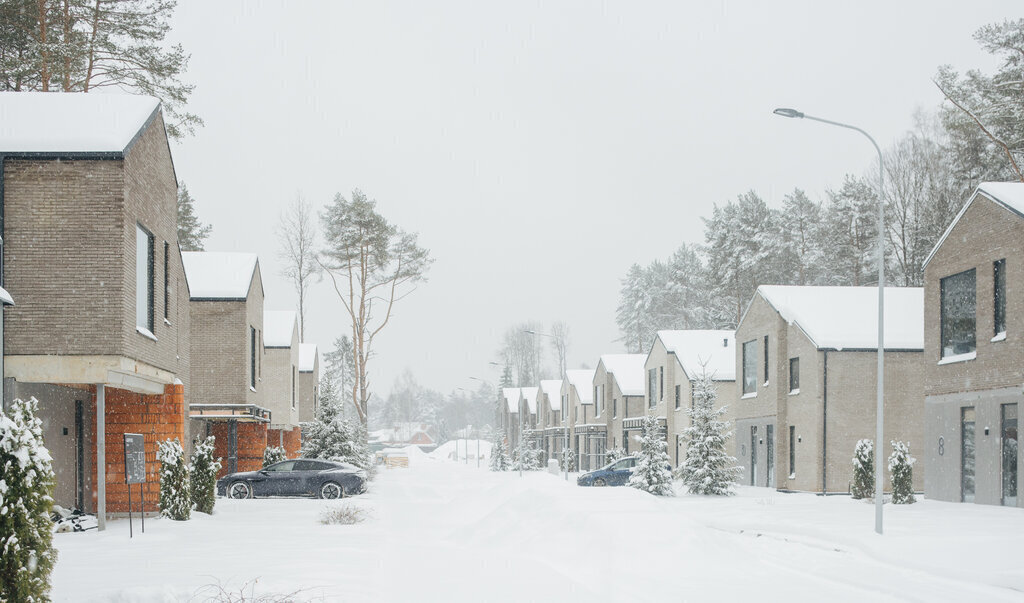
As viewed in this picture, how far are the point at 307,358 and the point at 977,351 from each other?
37.2m

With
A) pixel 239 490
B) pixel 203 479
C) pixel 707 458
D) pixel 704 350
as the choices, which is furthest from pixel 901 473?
pixel 704 350

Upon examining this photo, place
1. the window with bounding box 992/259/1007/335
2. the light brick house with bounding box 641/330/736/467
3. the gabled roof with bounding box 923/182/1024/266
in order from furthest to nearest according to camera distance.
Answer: the light brick house with bounding box 641/330/736/467
the window with bounding box 992/259/1007/335
the gabled roof with bounding box 923/182/1024/266

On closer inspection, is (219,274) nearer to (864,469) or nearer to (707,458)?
(707,458)

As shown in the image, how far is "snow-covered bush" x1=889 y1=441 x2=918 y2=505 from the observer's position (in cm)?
2347

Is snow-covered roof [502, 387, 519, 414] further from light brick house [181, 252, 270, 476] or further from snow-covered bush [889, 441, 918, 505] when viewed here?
snow-covered bush [889, 441, 918, 505]

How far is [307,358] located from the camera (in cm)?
5153

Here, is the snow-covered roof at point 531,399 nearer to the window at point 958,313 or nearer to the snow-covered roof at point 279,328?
the snow-covered roof at point 279,328

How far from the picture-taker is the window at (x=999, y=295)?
73.2 ft

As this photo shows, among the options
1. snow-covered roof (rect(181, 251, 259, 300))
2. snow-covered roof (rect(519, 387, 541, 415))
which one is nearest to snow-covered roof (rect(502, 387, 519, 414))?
snow-covered roof (rect(519, 387, 541, 415))

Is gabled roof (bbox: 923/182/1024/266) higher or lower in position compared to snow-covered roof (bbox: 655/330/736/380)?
higher

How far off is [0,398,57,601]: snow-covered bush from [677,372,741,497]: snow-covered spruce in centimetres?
2353

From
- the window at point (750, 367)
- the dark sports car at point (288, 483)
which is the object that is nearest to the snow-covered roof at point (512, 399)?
the window at point (750, 367)

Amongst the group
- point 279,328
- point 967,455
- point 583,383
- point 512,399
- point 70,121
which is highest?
point 70,121

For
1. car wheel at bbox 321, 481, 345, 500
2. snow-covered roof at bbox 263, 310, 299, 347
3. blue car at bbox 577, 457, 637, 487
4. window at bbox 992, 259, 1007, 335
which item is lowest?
blue car at bbox 577, 457, 637, 487
